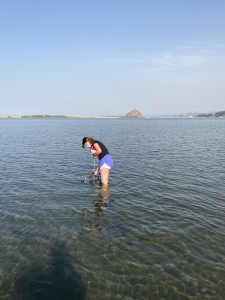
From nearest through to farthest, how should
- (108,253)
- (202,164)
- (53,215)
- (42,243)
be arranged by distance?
(108,253)
(42,243)
(53,215)
(202,164)

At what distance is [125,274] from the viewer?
235 inches

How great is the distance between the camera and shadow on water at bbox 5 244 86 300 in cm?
527

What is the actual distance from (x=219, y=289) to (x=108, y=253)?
3406mm

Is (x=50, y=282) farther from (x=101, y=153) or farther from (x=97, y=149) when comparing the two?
(x=101, y=153)

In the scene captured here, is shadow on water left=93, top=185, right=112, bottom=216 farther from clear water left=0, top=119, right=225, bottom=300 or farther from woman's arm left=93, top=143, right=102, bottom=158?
woman's arm left=93, top=143, right=102, bottom=158

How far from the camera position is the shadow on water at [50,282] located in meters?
5.27

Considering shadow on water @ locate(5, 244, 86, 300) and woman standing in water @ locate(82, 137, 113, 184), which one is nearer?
shadow on water @ locate(5, 244, 86, 300)

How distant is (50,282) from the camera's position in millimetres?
5641

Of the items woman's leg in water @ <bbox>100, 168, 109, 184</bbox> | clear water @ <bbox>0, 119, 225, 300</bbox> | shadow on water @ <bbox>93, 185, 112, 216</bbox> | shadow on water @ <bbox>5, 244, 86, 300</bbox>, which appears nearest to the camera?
shadow on water @ <bbox>5, 244, 86, 300</bbox>

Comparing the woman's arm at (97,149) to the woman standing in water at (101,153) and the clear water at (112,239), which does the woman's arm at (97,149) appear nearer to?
the woman standing in water at (101,153)

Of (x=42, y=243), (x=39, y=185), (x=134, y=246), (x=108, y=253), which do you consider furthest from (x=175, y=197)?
(x=39, y=185)

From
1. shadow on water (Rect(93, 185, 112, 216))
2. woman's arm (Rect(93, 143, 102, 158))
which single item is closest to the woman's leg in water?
shadow on water (Rect(93, 185, 112, 216))

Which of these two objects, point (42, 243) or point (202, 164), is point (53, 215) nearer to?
point (42, 243)

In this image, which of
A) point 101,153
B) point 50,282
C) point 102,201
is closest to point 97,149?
point 101,153
